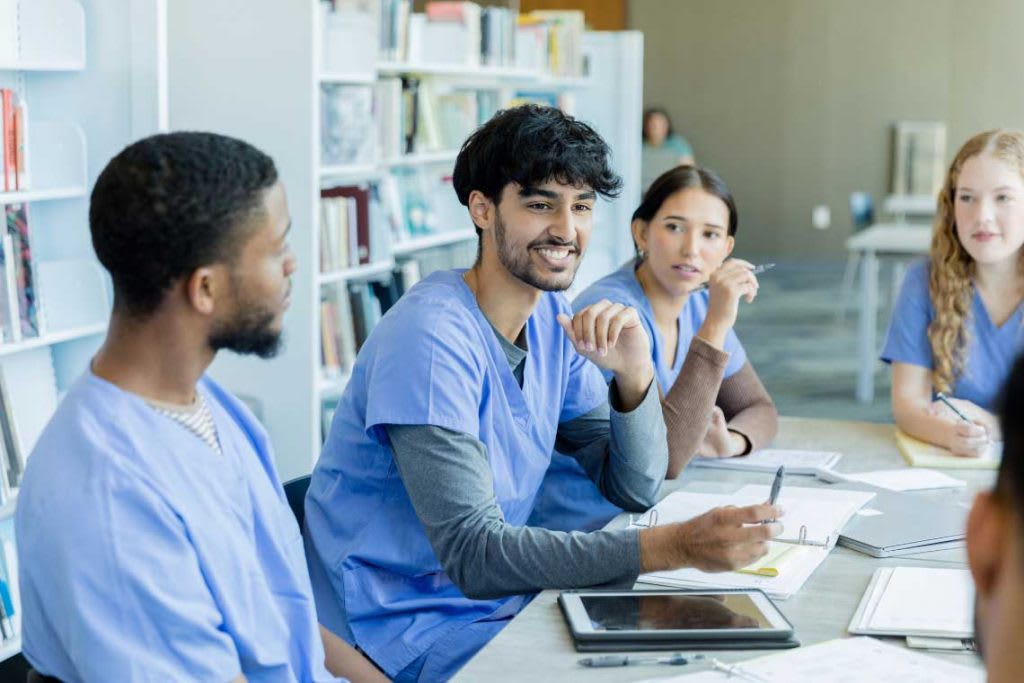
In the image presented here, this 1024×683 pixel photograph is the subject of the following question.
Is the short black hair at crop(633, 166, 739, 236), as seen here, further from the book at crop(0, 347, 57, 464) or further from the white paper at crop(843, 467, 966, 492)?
the book at crop(0, 347, 57, 464)

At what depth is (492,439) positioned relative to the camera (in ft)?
5.93

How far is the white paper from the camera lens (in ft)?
7.08

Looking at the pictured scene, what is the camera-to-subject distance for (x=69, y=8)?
3.08 meters

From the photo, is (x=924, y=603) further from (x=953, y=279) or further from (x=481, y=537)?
(x=953, y=279)

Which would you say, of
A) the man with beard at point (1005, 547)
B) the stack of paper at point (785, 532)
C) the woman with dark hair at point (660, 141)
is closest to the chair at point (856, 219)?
the woman with dark hair at point (660, 141)

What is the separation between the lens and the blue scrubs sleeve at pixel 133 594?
1139 millimetres

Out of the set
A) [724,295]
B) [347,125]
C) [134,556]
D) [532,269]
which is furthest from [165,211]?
[347,125]

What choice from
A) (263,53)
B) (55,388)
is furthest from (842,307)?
(55,388)

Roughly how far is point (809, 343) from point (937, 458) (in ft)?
18.1

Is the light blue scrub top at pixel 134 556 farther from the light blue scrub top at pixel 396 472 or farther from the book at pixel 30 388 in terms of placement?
the book at pixel 30 388

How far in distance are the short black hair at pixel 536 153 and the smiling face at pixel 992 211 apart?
0.99 metres

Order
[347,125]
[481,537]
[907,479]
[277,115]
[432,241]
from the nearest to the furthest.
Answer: [481,537] < [907,479] < [277,115] < [347,125] < [432,241]

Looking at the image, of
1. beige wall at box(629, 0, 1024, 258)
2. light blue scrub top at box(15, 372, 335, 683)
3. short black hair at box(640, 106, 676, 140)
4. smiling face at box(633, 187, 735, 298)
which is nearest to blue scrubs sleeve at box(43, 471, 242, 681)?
light blue scrub top at box(15, 372, 335, 683)

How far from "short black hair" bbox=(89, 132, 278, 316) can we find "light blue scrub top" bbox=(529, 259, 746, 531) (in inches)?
39.5
